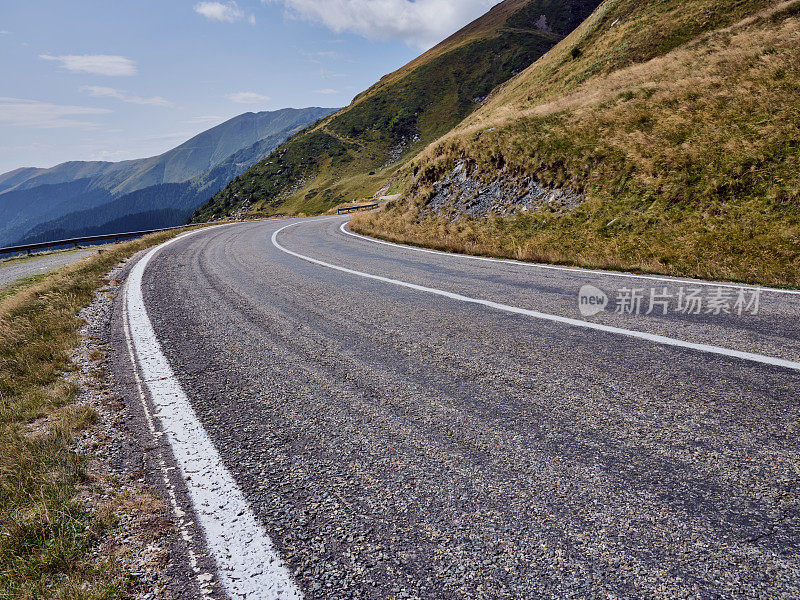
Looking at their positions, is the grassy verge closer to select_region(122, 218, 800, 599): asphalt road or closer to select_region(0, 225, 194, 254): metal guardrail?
select_region(122, 218, 800, 599): asphalt road

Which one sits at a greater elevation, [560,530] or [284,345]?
[284,345]

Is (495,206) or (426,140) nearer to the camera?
(495,206)

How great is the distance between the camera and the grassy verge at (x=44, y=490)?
168 cm

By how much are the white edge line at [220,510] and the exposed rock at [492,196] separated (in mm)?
12257

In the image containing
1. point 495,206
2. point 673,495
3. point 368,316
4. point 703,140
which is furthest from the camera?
point 495,206

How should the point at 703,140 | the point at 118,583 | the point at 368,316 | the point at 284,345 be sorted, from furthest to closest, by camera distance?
the point at 703,140
the point at 368,316
the point at 284,345
the point at 118,583

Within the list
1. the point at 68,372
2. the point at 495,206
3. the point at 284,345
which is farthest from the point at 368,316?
the point at 495,206

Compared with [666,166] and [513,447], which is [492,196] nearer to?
[666,166]

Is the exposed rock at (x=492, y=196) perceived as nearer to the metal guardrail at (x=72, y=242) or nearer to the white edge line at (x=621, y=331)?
the white edge line at (x=621, y=331)

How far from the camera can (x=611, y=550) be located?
1.68 m

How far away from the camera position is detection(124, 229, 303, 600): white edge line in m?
1.67

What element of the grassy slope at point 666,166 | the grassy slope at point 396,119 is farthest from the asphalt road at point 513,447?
the grassy slope at point 396,119

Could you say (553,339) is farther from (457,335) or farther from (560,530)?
(560,530)

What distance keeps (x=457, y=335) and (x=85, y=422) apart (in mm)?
3188
